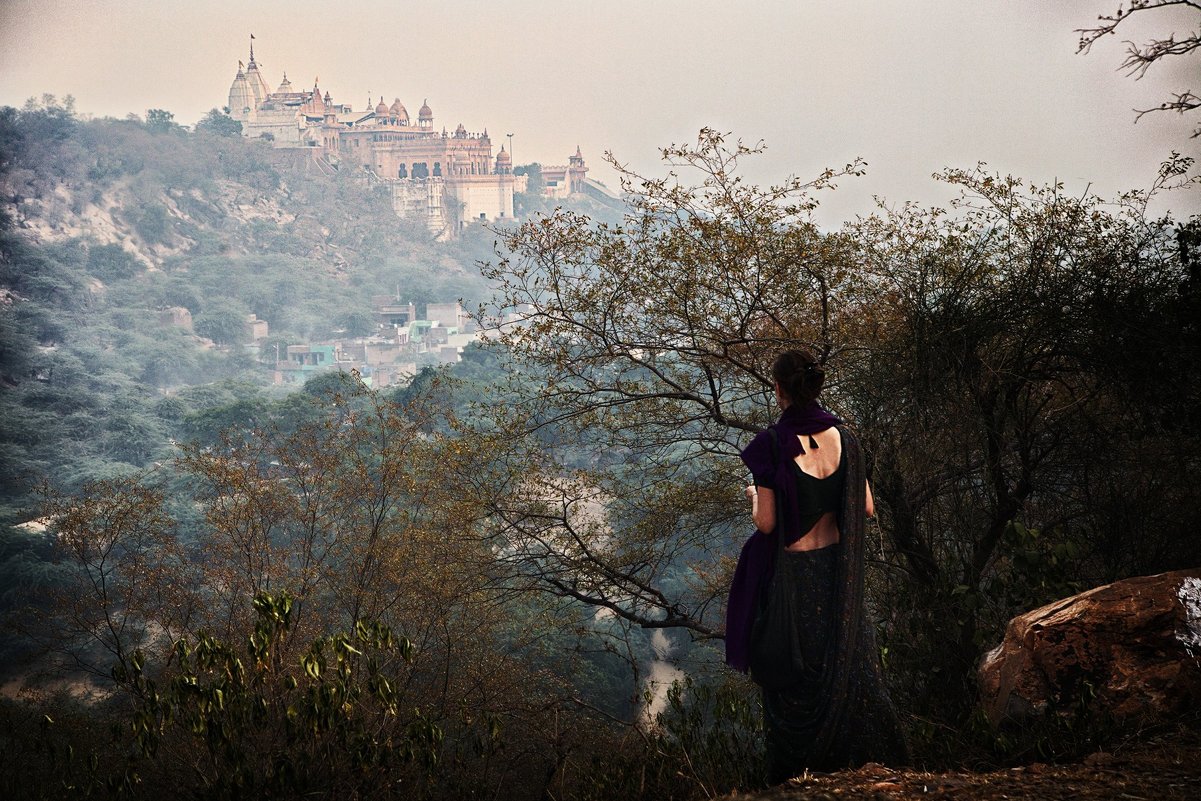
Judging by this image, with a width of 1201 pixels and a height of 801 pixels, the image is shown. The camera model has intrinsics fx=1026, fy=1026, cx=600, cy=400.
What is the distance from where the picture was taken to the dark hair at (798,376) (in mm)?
2268

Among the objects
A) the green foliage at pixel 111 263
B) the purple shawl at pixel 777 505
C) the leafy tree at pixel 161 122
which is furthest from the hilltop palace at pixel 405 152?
the purple shawl at pixel 777 505

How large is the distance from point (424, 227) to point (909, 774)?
7150 cm

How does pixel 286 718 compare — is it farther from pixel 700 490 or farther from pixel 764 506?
pixel 700 490

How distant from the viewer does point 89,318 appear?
48.1 metres

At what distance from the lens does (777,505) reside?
7.47ft

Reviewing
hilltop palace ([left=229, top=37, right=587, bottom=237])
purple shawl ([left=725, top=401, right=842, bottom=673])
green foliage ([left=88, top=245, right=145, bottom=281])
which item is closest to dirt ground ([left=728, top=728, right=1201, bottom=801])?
purple shawl ([left=725, top=401, right=842, bottom=673])

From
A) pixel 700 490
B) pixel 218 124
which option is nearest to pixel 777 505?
pixel 700 490

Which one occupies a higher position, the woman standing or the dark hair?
the dark hair

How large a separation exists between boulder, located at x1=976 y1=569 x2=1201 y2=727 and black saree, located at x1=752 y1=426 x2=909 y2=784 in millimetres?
684

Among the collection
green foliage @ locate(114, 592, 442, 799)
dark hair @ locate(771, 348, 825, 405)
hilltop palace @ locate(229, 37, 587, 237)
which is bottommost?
green foliage @ locate(114, 592, 442, 799)

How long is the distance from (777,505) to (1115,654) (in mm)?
1215

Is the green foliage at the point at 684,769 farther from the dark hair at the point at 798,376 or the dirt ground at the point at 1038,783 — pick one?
the dark hair at the point at 798,376

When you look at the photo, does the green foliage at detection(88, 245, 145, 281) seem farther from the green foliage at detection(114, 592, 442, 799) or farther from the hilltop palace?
the green foliage at detection(114, 592, 442, 799)

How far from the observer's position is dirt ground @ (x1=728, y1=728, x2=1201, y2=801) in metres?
2.12
